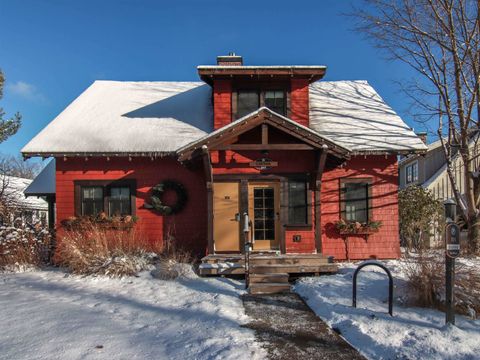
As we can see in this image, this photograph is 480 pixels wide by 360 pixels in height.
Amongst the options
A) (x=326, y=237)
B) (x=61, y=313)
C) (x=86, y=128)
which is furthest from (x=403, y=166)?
(x=61, y=313)

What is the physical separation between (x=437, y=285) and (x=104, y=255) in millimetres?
7119

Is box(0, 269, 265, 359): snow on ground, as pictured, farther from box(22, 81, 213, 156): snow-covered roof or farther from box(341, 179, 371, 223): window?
box(341, 179, 371, 223): window

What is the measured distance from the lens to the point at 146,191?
455 inches

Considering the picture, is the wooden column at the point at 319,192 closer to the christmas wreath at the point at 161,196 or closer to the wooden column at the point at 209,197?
the wooden column at the point at 209,197

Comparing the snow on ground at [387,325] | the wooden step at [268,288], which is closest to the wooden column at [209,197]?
the wooden step at [268,288]

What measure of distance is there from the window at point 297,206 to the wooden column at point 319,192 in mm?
391

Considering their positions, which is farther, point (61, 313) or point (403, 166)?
point (403, 166)

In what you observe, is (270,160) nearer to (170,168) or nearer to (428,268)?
(170,168)

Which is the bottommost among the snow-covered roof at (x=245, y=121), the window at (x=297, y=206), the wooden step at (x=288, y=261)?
the wooden step at (x=288, y=261)

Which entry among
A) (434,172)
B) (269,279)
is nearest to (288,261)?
(269,279)

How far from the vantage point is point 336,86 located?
50.3ft

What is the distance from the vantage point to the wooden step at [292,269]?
9008 millimetres

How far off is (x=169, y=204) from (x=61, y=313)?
5.64 meters

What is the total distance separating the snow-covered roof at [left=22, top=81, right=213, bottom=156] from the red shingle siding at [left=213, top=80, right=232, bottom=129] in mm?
536
